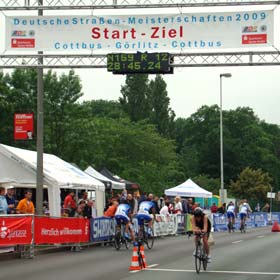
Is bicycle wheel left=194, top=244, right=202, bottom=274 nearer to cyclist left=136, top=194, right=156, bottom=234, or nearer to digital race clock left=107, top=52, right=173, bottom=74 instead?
digital race clock left=107, top=52, right=173, bottom=74

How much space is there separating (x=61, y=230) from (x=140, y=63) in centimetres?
588

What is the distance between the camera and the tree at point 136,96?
278ft

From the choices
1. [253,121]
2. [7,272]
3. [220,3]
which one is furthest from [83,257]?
[253,121]

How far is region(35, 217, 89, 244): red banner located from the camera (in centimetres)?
1938

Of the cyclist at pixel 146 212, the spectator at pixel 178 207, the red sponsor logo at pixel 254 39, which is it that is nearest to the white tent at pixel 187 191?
the spectator at pixel 178 207

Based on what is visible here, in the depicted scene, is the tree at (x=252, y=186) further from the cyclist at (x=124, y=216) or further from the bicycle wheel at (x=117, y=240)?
the bicycle wheel at (x=117, y=240)

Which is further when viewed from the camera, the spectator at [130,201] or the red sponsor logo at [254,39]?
the spectator at [130,201]

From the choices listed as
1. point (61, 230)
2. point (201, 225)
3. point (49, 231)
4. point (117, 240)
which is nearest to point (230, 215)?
point (117, 240)

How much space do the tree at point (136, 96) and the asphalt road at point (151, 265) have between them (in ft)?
206

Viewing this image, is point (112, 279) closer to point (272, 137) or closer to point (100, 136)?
point (100, 136)

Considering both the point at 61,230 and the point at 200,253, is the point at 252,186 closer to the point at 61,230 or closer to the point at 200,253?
the point at 61,230

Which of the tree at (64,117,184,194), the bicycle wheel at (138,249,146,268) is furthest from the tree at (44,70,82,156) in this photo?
the bicycle wheel at (138,249,146,268)

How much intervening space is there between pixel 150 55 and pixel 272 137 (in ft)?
309

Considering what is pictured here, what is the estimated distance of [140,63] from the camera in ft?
61.1
